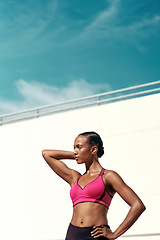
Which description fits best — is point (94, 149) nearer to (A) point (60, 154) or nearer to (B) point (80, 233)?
(A) point (60, 154)

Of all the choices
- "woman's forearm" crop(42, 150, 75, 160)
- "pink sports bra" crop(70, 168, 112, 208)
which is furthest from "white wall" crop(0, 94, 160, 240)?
"pink sports bra" crop(70, 168, 112, 208)

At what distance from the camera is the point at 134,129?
1051 centimetres

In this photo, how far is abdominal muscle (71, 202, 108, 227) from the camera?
3549 millimetres

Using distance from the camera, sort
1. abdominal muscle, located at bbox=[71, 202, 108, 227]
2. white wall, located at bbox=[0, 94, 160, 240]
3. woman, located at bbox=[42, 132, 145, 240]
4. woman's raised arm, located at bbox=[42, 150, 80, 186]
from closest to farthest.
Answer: woman, located at bbox=[42, 132, 145, 240], abdominal muscle, located at bbox=[71, 202, 108, 227], woman's raised arm, located at bbox=[42, 150, 80, 186], white wall, located at bbox=[0, 94, 160, 240]

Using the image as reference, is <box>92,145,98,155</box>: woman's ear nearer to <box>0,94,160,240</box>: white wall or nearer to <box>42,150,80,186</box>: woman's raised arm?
<box>42,150,80,186</box>: woman's raised arm

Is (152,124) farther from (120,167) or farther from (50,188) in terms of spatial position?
(50,188)

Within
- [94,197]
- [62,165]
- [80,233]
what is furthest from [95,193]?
[62,165]

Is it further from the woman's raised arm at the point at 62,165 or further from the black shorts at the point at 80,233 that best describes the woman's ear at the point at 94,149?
the black shorts at the point at 80,233

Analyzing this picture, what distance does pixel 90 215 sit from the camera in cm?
356

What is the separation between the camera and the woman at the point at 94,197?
11.3ft

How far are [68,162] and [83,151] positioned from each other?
732cm

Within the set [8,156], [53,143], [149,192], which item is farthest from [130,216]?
[8,156]

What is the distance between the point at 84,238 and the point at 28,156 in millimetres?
8584

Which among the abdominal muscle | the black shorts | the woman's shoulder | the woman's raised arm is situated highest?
the woman's raised arm
